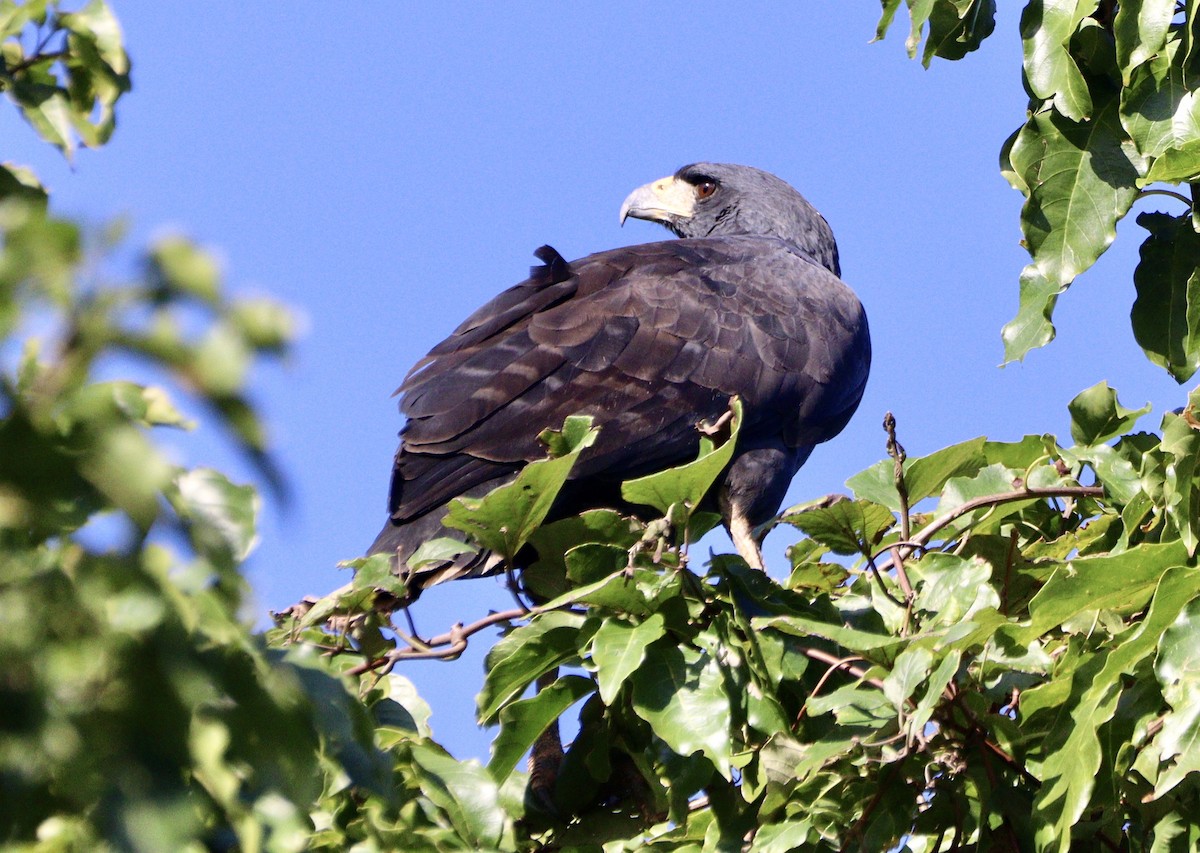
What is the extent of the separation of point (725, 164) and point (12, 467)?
6.44 metres

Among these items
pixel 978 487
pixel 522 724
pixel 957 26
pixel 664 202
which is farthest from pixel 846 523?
pixel 664 202

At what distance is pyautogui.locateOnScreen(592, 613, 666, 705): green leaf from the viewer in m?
2.30

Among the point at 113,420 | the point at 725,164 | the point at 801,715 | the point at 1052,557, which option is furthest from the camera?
the point at 725,164

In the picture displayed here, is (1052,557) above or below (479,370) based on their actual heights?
below

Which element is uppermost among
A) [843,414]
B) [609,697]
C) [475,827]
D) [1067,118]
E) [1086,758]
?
[843,414]

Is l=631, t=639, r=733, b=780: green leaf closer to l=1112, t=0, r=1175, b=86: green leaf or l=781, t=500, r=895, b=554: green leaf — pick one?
l=781, t=500, r=895, b=554: green leaf

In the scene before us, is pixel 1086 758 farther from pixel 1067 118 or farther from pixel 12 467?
pixel 12 467

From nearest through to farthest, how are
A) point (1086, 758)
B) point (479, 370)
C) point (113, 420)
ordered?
point (113, 420) < point (1086, 758) < point (479, 370)

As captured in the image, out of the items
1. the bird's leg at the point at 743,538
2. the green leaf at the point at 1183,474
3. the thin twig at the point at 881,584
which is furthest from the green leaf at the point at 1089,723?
the bird's leg at the point at 743,538

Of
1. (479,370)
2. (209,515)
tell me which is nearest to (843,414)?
(479,370)

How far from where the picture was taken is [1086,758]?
204 centimetres

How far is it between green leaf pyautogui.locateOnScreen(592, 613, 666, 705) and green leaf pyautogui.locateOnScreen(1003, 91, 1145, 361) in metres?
1.19

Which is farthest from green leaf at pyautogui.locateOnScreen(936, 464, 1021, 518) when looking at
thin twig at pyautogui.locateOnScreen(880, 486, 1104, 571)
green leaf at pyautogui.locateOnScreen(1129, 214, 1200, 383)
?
green leaf at pyautogui.locateOnScreen(1129, 214, 1200, 383)

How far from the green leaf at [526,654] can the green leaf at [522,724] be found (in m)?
0.05
